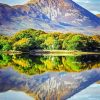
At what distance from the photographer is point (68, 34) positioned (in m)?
8.09

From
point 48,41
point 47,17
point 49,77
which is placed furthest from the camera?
point 47,17

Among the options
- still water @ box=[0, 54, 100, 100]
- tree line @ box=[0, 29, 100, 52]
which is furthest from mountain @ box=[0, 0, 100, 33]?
still water @ box=[0, 54, 100, 100]

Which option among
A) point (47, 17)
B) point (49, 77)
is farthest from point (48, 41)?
point (49, 77)

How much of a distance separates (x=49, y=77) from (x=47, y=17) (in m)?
2.11

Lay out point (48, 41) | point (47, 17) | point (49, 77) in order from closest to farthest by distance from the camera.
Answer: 1. point (49, 77)
2. point (48, 41)
3. point (47, 17)

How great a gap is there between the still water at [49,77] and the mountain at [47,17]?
2.16 ft

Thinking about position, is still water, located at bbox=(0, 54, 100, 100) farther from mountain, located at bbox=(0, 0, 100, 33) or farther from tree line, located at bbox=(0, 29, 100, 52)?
mountain, located at bbox=(0, 0, 100, 33)

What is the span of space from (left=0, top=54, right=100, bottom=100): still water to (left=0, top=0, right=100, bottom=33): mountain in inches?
25.9

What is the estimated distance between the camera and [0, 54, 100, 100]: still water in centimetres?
561

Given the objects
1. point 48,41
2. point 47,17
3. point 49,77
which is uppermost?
point 47,17

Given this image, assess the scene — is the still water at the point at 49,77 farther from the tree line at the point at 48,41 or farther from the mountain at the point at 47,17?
the mountain at the point at 47,17

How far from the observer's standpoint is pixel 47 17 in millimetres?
8273

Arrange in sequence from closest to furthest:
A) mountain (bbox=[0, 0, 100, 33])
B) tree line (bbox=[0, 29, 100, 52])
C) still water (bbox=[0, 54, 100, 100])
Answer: still water (bbox=[0, 54, 100, 100])
tree line (bbox=[0, 29, 100, 52])
mountain (bbox=[0, 0, 100, 33])

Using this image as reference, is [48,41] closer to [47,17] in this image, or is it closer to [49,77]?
[47,17]
